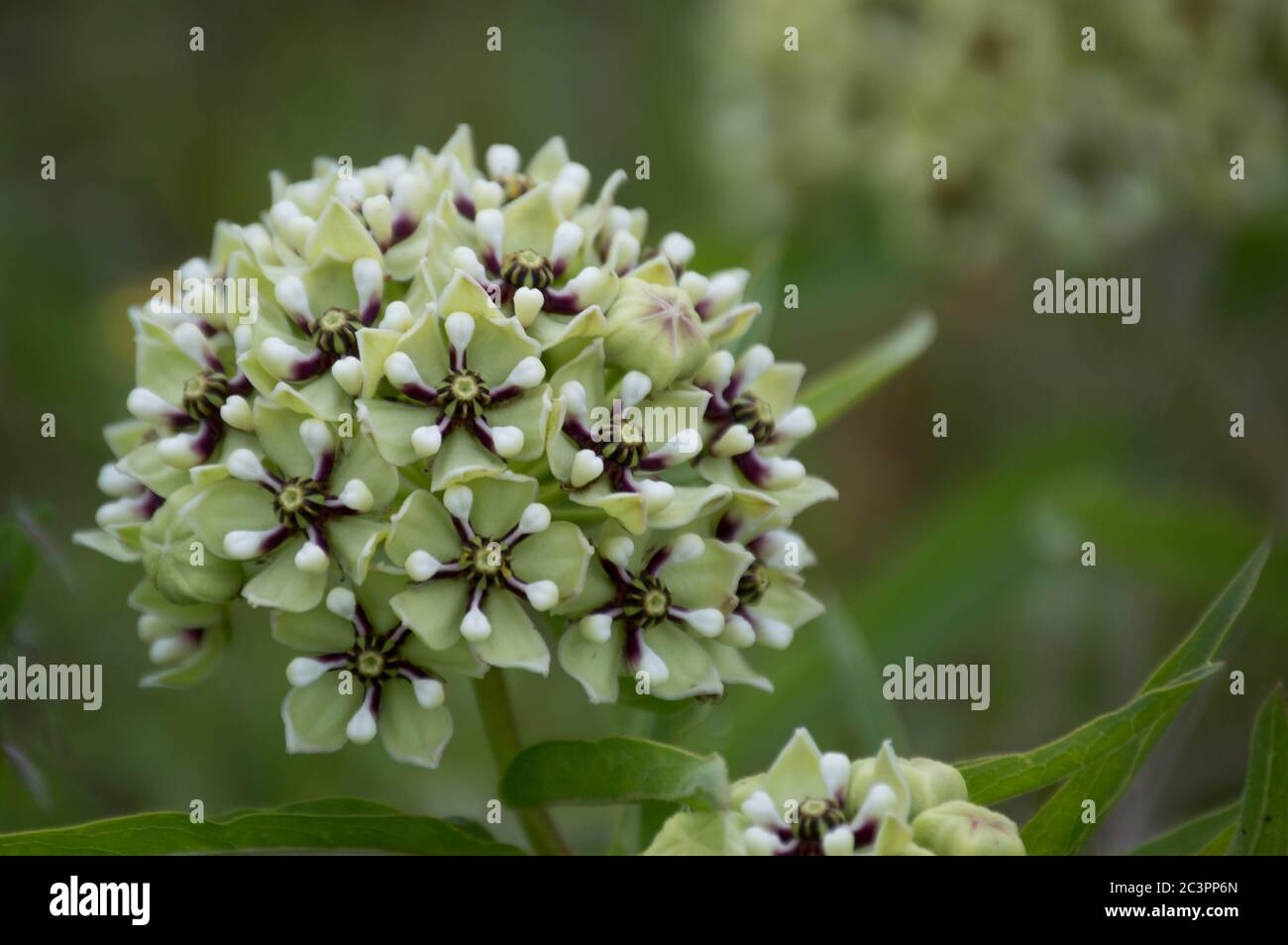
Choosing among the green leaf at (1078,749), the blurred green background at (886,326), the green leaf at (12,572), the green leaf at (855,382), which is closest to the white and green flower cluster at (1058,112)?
the blurred green background at (886,326)

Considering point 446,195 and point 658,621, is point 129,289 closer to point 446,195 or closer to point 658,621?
point 446,195

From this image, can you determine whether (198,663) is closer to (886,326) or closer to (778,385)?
(778,385)

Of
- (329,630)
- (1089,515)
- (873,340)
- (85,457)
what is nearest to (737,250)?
(1089,515)

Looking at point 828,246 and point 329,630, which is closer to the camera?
point 329,630

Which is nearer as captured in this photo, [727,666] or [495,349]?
[495,349]

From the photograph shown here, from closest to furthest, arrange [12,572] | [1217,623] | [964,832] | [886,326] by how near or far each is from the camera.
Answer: [964,832] < [1217,623] < [12,572] < [886,326]

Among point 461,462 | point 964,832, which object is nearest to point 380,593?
point 461,462

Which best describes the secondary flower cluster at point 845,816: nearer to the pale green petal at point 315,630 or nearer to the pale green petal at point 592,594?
the pale green petal at point 592,594

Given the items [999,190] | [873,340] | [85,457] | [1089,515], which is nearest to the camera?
[1089,515]
